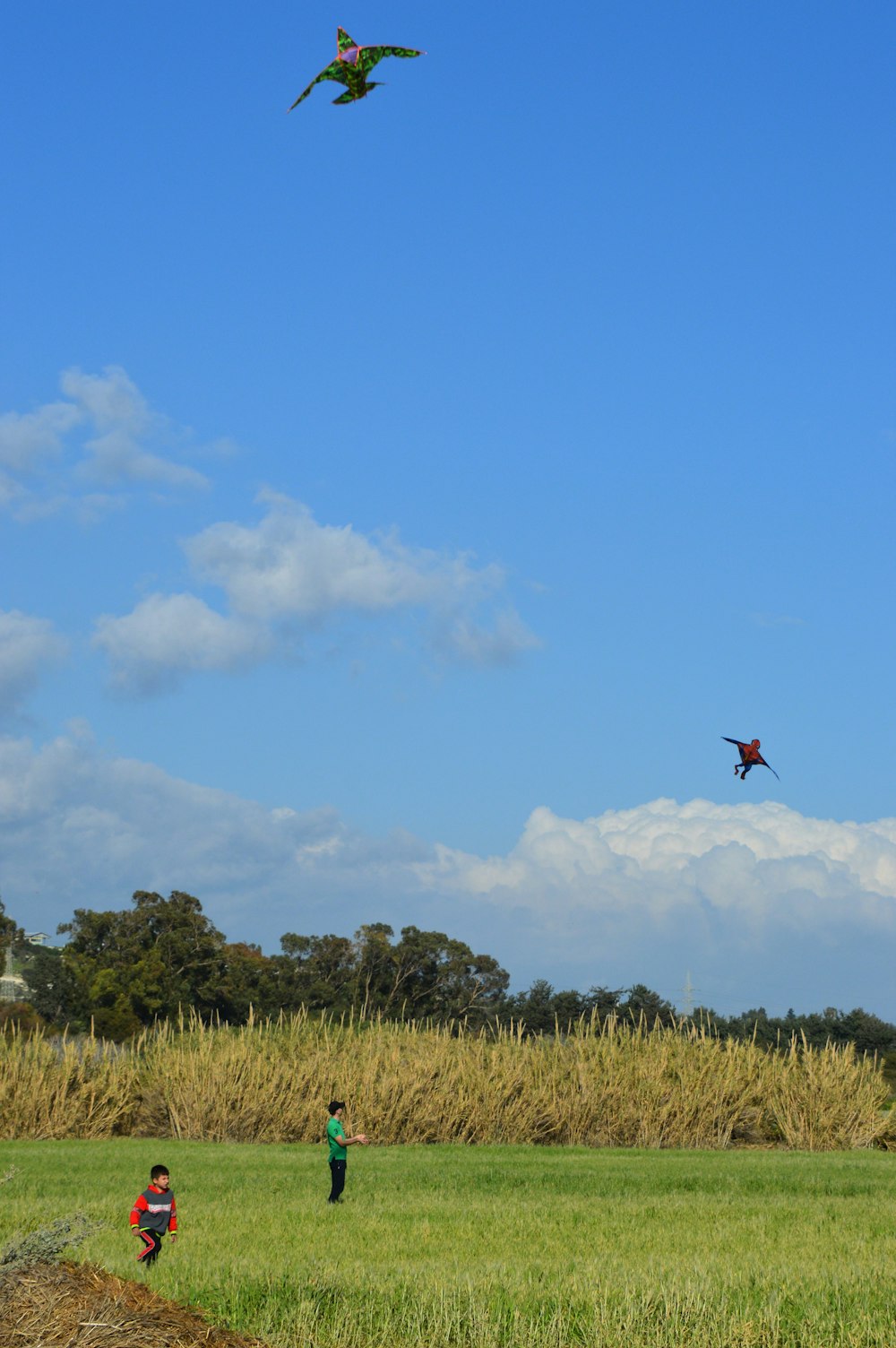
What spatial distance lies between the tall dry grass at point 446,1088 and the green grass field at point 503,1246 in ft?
13.3

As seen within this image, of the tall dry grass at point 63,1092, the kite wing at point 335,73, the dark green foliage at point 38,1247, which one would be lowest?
the tall dry grass at point 63,1092

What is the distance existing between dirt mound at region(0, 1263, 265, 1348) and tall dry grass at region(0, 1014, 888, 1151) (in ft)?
57.0

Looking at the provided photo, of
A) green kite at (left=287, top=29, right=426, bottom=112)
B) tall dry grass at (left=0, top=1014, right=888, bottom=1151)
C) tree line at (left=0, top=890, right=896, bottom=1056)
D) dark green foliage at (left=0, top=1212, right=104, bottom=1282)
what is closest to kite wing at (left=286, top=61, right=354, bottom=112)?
green kite at (left=287, top=29, right=426, bottom=112)

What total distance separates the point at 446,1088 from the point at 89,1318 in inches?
743

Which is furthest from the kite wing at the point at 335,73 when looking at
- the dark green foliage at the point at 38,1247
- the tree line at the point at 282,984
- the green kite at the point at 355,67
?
the tree line at the point at 282,984

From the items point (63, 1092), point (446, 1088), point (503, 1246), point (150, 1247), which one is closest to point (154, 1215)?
point (150, 1247)

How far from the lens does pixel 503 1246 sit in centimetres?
1209

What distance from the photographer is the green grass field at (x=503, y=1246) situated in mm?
8766

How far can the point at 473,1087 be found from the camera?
87.5ft

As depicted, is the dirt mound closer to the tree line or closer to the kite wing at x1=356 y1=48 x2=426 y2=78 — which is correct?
the kite wing at x1=356 y1=48 x2=426 y2=78

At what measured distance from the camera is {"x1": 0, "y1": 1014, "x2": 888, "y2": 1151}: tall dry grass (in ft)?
85.3

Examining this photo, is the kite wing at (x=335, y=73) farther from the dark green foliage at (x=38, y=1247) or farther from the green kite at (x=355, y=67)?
the dark green foliage at (x=38, y=1247)

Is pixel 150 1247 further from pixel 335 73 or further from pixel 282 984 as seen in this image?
pixel 282 984

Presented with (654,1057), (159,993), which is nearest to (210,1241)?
(654,1057)
